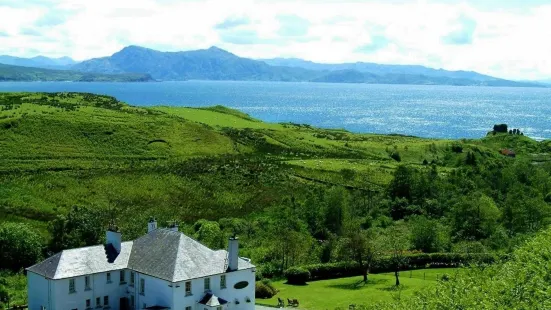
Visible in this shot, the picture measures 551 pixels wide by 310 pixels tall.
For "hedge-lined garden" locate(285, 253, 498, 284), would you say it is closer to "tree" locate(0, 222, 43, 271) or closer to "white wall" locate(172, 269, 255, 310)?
"white wall" locate(172, 269, 255, 310)

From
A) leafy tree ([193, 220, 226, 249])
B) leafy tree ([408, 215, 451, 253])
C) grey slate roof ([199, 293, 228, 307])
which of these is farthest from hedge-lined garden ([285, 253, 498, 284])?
grey slate roof ([199, 293, 228, 307])

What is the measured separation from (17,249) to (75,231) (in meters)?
6.04

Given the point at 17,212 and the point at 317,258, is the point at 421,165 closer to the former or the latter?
the point at 317,258

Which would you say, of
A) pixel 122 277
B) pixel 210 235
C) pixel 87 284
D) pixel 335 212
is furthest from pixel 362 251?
pixel 87 284

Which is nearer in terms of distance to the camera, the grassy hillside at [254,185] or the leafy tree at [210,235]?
the leafy tree at [210,235]

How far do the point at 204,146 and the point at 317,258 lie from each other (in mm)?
70615

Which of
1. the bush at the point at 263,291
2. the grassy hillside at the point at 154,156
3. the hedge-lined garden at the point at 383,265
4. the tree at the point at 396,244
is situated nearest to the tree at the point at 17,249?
the grassy hillside at the point at 154,156

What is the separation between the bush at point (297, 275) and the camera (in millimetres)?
59469

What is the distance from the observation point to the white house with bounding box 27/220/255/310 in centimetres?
4362

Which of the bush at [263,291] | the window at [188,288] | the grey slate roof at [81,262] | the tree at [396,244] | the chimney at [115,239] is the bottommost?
the bush at [263,291]

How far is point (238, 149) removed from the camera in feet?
445

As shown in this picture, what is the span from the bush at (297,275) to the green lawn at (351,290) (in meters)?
0.83

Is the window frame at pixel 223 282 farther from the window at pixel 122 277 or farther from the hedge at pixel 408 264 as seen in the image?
the hedge at pixel 408 264

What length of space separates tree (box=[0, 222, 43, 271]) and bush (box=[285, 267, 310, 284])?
25.8m
